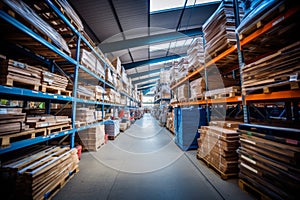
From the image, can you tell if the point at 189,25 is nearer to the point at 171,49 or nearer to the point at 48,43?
the point at 171,49

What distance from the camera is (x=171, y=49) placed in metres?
11.9

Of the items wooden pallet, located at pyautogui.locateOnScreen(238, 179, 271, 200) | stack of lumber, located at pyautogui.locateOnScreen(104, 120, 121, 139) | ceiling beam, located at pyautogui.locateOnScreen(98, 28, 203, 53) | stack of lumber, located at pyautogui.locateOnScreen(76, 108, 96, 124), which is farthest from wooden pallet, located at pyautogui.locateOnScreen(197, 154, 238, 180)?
ceiling beam, located at pyautogui.locateOnScreen(98, 28, 203, 53)

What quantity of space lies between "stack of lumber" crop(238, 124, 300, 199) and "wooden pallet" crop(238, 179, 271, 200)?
3cm

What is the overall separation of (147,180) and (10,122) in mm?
2715

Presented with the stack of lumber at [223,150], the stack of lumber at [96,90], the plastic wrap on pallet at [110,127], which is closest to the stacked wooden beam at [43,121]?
the stack of lumber at [96,90]

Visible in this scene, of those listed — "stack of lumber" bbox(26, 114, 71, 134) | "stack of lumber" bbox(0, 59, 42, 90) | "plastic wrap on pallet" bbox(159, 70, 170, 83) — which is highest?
"plastic wrap on pallet" bbox(159, 70, 170, 83)

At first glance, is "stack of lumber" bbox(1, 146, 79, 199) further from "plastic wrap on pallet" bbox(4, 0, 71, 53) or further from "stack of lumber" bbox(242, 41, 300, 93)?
"stack of lumber" bbox(242, 41, 300, 93)

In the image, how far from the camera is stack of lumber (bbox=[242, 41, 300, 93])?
178cm

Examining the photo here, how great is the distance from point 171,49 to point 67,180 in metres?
12.2

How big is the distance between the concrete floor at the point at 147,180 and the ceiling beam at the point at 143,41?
643cm

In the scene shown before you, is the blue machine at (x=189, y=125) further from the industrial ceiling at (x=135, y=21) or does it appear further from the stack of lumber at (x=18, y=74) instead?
the industrial ceiling at (x=135, y=21)

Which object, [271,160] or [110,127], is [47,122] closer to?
[110,127]

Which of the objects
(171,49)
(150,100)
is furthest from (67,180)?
(150,100)

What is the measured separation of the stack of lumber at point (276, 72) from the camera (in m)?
1.78
